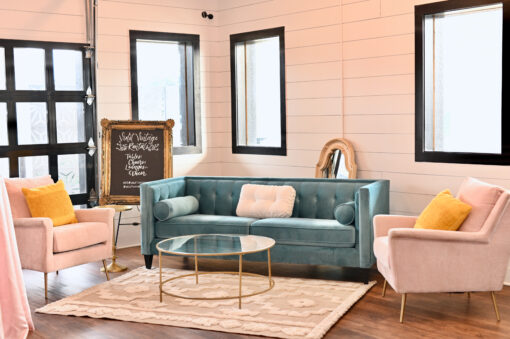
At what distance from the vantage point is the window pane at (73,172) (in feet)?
22.4

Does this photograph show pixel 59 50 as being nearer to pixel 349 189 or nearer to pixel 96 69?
pixel 96 69

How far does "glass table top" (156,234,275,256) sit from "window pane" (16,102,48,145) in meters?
2.30

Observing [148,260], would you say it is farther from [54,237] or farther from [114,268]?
[54,237]

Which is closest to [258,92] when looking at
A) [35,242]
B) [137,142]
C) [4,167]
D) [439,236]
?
[137,142]

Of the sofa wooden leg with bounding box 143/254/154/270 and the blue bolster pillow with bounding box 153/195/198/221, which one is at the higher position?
the blue bolster pillow with bounding box 153/195/198/221

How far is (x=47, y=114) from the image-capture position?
670cm

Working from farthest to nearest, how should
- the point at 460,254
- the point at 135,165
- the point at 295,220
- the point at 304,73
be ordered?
1. the point at 304,73
2. the point at 135,165
3. the point at 295,220
4. the point at 460,254

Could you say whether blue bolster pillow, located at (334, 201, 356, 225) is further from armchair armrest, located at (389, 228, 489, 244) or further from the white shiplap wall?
the white shiplap wall

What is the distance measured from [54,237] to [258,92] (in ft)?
10.7

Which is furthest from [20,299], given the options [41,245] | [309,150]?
[309,150]

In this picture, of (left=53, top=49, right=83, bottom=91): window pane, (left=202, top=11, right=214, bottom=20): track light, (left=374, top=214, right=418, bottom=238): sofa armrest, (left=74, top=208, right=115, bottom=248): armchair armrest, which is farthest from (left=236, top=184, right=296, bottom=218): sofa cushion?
(left=202, top=11, right=214, bottom=20): track light

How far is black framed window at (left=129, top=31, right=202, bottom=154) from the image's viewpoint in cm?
733

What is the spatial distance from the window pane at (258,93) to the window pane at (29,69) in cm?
228

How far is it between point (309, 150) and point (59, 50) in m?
2.85
